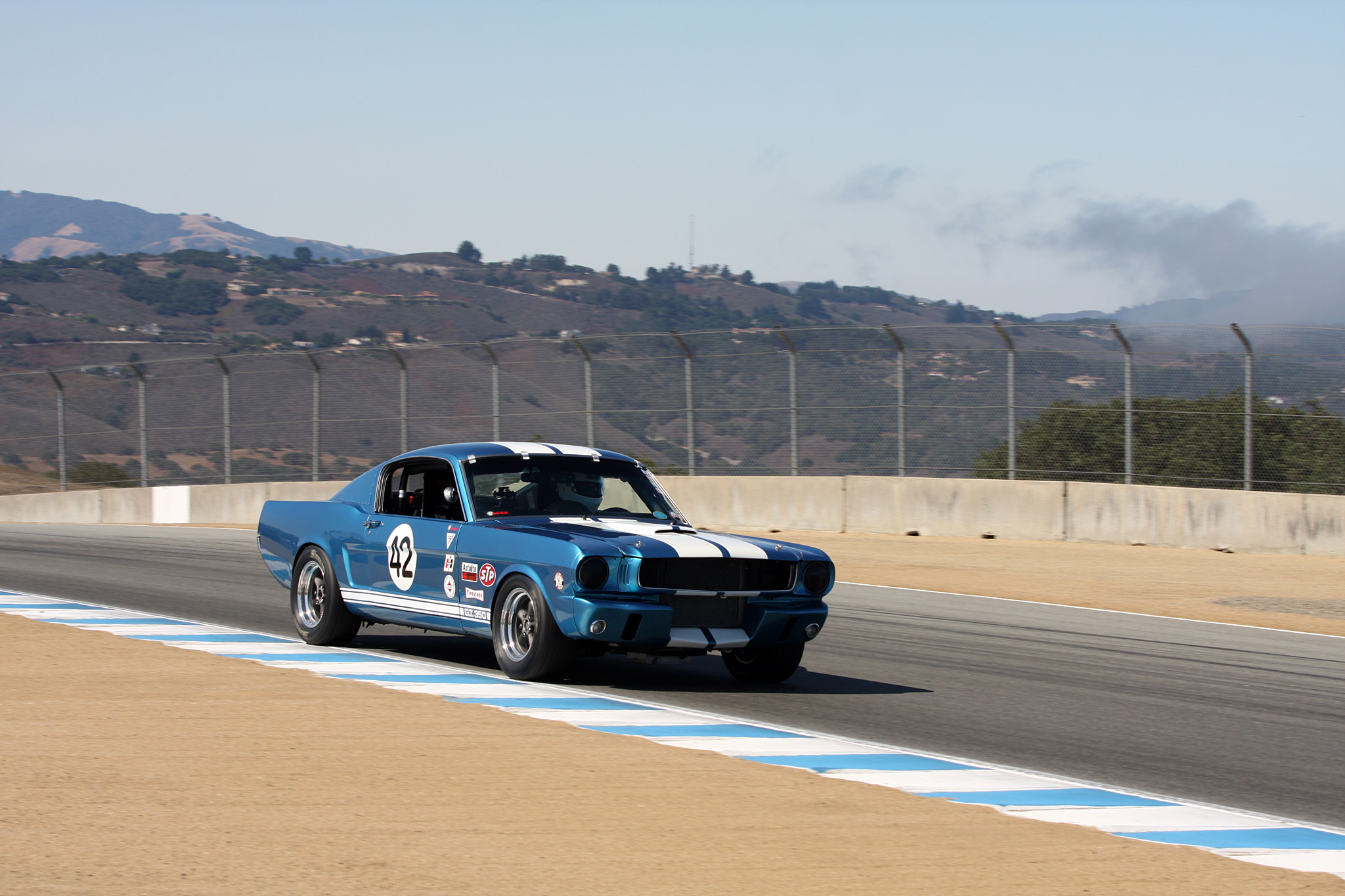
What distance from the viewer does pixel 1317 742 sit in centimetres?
775

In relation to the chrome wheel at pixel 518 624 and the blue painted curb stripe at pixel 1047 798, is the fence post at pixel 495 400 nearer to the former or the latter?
the chrome wheel at pixel 518 624

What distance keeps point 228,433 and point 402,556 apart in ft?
64.9

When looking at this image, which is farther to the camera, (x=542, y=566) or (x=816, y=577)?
(x=816, y=577)

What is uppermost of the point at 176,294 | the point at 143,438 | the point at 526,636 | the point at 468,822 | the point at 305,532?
the point at 176,294

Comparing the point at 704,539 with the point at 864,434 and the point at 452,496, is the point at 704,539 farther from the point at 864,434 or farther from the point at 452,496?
the point at 864,434

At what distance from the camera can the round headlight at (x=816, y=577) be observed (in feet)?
28.6

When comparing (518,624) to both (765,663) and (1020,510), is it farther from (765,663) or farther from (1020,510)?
(1020,510)

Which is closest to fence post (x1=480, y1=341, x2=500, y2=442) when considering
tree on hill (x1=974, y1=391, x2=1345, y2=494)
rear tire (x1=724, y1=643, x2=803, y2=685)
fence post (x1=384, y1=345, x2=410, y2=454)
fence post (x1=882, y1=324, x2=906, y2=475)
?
fence post (x1=384, y1=345, x2=410, y2=454)

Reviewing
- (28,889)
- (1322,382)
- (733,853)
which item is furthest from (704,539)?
(1322,382)

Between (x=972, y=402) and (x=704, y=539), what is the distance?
41.4ft

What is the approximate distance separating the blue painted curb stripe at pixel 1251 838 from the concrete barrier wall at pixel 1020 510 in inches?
540

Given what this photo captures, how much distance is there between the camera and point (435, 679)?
8.67m

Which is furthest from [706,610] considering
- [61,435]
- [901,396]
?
[61,435]

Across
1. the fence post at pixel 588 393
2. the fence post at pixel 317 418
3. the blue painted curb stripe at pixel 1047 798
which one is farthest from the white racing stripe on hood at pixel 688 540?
the fence post at pixel 317 418
